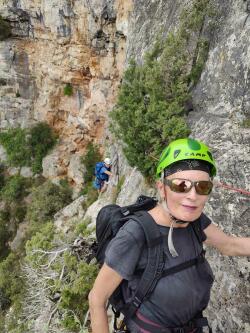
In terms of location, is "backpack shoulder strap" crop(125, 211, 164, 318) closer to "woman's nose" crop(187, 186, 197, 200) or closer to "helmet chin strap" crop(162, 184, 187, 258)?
"helmet chin strap" crop(162, 184, 187, 258)

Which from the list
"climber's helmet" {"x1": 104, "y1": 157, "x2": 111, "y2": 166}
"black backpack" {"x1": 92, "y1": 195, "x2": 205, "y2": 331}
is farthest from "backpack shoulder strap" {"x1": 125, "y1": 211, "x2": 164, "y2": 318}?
"climber's helmet" {"x1": 104, "y1": 157, "x2": 111, "y2": 166}

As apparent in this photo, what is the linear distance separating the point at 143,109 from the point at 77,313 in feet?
16.7

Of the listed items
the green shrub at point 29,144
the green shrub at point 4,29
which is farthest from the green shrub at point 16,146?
the green shrub at point 4,29

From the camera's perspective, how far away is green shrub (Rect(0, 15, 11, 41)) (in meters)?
20.6

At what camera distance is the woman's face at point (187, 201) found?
87.6 inches

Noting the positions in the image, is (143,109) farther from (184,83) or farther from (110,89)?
(110,89)

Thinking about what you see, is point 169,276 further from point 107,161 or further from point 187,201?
point 107,161

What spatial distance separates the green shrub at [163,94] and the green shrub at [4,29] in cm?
1537

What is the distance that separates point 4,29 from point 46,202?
11350 millimetres

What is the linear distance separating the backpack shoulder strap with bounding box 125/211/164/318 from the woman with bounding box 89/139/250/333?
41 millimetres

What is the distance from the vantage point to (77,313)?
190 inches

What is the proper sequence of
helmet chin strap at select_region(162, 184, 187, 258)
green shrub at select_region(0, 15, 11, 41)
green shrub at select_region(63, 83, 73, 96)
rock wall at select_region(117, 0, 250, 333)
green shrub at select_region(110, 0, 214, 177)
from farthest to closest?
green shrub at select_region(63, 83, 73, 96), green shrub at select_region(0, 15, 11, 41), green shrub at select_region(110, 0, 214, 177), rock wall at select_region(117, 0, 250, 333), helmet chin strap at select_region(162, 184, 187, 258)

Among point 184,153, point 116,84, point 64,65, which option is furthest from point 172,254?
point 64,65

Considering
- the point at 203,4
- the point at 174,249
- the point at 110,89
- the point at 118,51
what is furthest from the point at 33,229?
the point at 174,249
